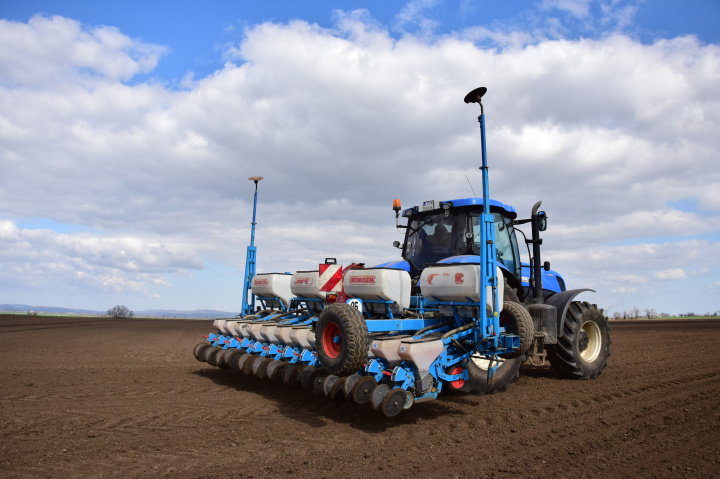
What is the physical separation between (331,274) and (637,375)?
5.59m

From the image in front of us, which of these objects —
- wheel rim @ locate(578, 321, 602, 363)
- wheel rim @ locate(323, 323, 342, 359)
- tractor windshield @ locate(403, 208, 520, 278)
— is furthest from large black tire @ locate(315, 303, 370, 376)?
wheel rim @ locate(578, 321, 602, 363)

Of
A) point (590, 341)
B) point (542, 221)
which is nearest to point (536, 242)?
point (542, 221)

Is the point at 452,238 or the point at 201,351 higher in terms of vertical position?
Answer: the point at 452,238

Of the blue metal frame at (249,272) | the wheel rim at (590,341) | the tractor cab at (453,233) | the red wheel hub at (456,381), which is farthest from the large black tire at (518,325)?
the blue metal frame at (249,272)

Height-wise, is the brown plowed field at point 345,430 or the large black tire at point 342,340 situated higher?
the large black tire at point 342,340

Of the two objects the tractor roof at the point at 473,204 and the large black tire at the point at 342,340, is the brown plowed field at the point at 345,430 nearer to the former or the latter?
the large black tire at the point at 342,340

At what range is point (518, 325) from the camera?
5.43 meters

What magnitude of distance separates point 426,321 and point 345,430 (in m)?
1.66

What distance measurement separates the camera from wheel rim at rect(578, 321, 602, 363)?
8.15 m

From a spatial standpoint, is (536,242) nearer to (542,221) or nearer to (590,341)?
(542,221)

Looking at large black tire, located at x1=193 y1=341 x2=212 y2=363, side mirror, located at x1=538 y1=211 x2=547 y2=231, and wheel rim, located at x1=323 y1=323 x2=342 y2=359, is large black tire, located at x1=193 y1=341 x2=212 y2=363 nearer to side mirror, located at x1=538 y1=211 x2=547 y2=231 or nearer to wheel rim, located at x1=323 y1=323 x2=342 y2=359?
wheel rim, located at x1=323 y1=323 x2=342 y2=359

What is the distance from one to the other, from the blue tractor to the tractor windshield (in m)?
0.02

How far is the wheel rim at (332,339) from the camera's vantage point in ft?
17.9

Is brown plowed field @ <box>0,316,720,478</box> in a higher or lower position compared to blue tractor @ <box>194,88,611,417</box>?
lower
